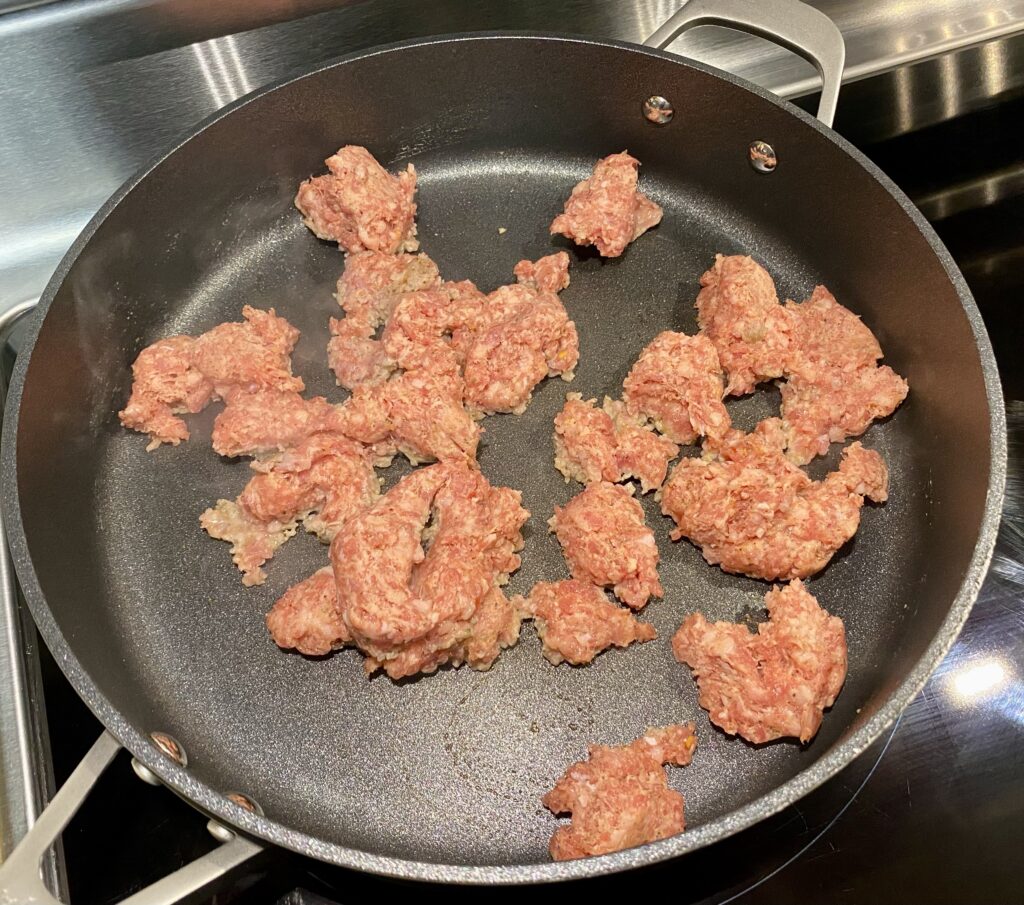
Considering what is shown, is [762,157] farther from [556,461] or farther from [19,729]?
[19,729]

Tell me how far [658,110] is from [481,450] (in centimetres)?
109

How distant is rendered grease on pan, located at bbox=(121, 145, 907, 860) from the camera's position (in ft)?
6.13

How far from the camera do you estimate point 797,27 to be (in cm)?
222

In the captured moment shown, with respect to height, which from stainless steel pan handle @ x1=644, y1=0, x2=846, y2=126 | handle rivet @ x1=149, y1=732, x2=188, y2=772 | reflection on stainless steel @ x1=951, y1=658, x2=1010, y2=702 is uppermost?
stainless steel pan handle @ x1=644, y1=0, x2=846, y2=126

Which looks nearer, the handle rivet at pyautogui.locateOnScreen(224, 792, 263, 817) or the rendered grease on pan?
the handle rivet at pyautogui.locateOnScreen(224, 792, 263, 817)

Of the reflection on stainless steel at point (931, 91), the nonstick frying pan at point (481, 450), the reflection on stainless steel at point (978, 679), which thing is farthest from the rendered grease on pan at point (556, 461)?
the reflection on stainless steel at point (931, 91)

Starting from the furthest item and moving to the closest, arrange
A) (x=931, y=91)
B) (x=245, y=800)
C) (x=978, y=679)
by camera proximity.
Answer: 1. (x=931, y=91)
2. (x=978, y=679)
3. (x=245, y=800)

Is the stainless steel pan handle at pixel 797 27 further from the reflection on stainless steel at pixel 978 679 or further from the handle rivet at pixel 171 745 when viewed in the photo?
the handle rivet at pixel 171 745

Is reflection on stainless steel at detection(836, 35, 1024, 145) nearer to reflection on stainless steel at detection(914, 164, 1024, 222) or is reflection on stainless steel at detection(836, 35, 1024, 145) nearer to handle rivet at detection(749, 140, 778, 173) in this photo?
reflection on stainless steel at detection(914, 164, 1024, 222)

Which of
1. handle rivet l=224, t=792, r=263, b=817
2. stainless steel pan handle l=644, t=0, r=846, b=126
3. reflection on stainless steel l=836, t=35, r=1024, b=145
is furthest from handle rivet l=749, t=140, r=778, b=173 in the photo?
handle rivet l=224, t=792, r=263, b=817

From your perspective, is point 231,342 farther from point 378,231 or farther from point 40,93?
point 40,93

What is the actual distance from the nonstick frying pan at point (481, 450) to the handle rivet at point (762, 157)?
24mm

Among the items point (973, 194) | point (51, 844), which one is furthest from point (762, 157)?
point (51, 844)

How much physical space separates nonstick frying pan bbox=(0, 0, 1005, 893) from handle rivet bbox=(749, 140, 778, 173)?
0.02 metres
